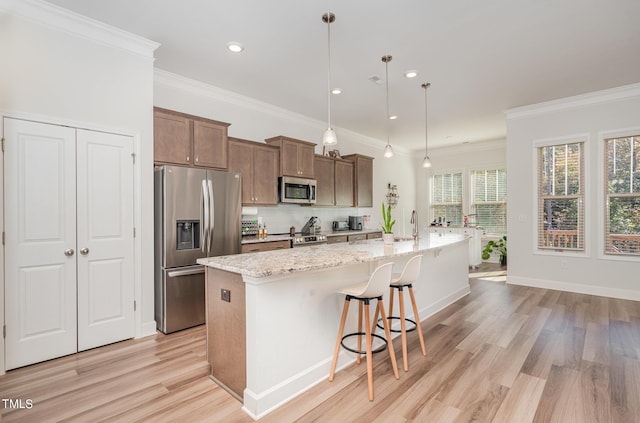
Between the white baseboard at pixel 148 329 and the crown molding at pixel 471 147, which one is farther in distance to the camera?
the crown molding at pixel 471 147

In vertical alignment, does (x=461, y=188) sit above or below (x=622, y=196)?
above

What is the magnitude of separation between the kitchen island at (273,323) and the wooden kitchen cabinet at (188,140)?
1.79 metres

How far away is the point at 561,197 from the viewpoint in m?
5.12

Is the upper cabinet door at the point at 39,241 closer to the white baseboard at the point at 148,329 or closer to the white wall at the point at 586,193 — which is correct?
the white baseboard at the point at 148,329

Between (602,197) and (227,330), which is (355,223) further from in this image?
(227,330)

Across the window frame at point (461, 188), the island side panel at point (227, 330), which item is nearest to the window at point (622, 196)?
the window frame at point (461, 188)

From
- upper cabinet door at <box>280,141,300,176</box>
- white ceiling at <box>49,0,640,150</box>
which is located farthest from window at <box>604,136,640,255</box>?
upper cabinet door at <box>280,141,300,176</box>

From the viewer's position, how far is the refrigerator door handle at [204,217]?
361 centimetres

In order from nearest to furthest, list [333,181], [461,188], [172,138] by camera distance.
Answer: [172,138] < [333,181] < [461,188]

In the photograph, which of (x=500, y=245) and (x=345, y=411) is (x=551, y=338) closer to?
(x=345, y=411)

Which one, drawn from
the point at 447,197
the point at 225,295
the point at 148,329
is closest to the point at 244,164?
the point at 148,329

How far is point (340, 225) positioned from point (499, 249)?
4.15 metres

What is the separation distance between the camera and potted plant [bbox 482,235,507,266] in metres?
7.27

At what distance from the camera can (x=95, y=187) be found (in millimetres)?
2994
